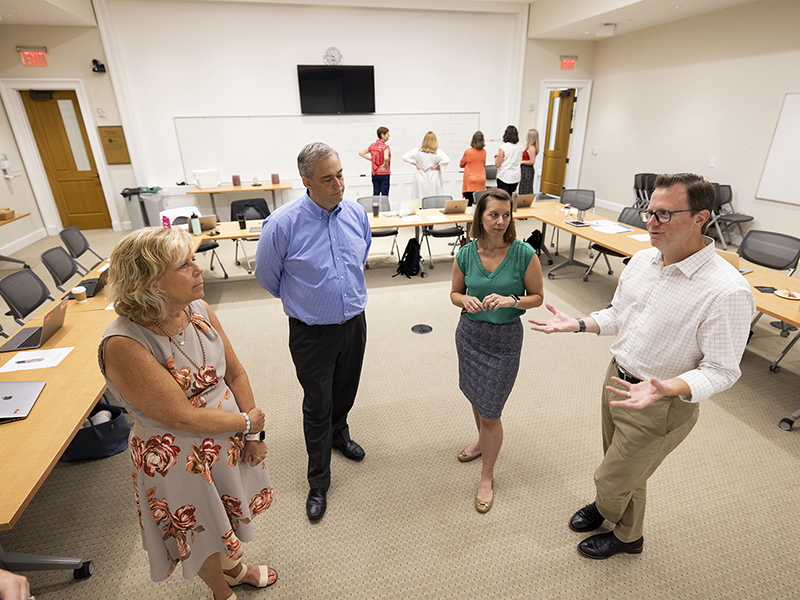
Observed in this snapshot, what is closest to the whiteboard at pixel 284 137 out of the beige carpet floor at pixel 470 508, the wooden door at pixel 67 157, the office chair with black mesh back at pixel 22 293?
the wooden door at pixel 67 157

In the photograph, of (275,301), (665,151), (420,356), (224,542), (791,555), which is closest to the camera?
(224,542)

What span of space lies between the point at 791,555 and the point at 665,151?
785 cm

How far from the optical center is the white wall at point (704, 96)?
244 inches

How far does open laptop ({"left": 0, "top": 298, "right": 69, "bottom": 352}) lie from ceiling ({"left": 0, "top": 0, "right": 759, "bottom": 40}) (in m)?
5.86

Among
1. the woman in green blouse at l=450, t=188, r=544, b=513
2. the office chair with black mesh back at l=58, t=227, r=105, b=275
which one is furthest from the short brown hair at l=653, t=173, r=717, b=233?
the office chair with black mesh back at l=58, t=227, r=105, b=275

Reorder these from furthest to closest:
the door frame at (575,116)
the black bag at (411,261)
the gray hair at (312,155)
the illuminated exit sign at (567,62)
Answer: the door frame at (575,116)
the illuminated exit sign at (567,62)
the black bag at (411,261)
the gray hair at (312,155)

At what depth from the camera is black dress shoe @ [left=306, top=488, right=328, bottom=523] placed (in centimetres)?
232

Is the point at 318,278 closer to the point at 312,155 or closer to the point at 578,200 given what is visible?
the point at 312,155

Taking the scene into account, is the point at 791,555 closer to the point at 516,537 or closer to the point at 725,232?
the point at 516,537

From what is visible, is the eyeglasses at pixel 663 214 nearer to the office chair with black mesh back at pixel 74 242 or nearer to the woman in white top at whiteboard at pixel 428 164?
the office chair with black mesh back at pixel 74 242

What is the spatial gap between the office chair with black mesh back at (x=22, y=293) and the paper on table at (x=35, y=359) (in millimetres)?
1017

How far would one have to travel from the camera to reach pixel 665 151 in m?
8.09

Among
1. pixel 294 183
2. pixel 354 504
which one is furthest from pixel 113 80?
pixel 354 504

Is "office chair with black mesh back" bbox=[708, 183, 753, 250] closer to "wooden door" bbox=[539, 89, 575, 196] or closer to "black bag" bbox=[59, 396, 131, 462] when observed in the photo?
"wooden door" bbox=[539, 89, 575, 196]
